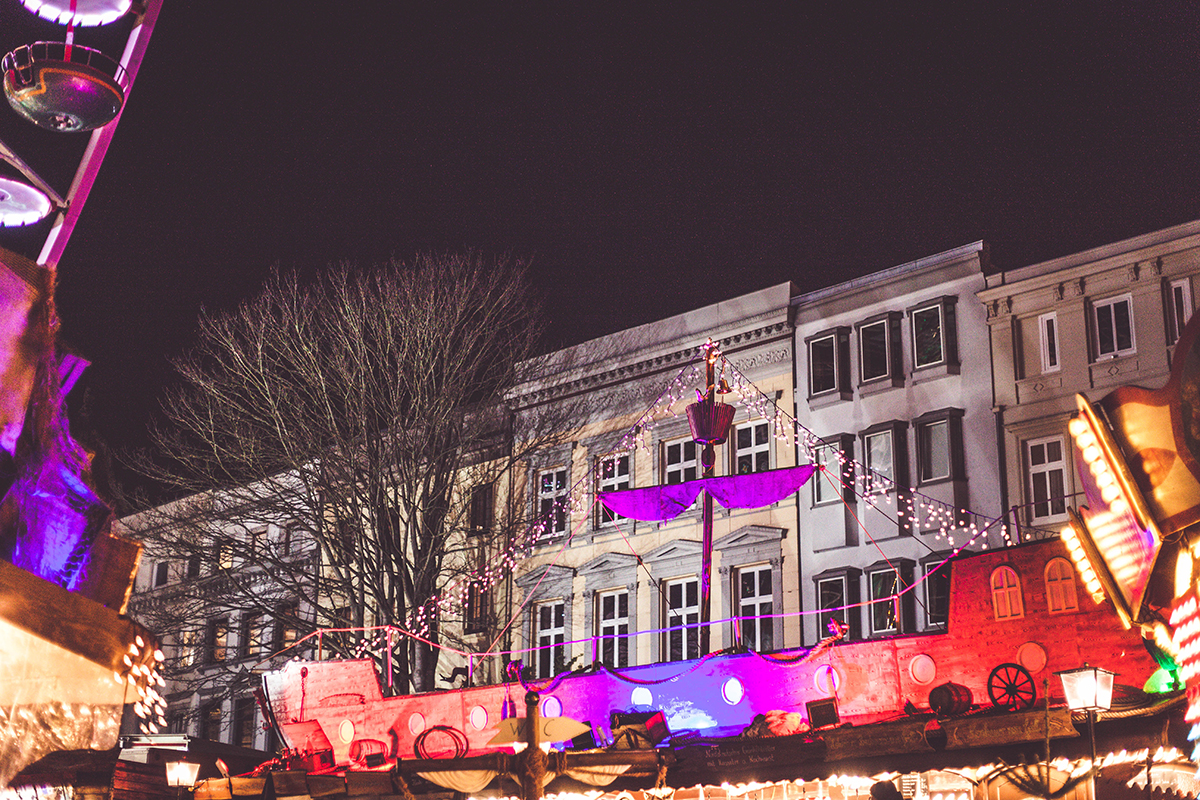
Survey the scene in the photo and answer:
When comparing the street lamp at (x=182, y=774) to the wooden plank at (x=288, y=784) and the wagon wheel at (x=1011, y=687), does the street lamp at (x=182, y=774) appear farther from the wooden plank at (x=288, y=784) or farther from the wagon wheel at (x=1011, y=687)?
the wagon wheel at (x=1011, y=687)

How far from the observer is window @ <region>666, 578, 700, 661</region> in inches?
993

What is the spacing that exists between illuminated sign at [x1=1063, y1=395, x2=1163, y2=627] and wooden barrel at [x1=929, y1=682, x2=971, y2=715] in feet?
6.39

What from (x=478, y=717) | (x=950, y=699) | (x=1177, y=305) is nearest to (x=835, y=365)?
(x=1177, y=305)

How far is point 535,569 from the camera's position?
28375mm

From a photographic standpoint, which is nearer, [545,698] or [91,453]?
[91,453]

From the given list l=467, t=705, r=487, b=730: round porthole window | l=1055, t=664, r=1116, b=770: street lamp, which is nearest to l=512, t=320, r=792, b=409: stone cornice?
l=467, t=705, r=487, b=730: round porthole window

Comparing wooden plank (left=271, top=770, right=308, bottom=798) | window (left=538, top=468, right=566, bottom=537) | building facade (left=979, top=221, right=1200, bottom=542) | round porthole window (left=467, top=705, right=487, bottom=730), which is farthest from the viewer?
window (left=538, top=468, right=566, bottom=537)

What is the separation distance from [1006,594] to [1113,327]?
1165 centimetres

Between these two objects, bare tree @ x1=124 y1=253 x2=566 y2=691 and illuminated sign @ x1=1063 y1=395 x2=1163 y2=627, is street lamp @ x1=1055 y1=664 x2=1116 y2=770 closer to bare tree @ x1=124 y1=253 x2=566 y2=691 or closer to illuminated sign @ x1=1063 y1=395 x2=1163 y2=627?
illuminated sign @ x1=1063 y1=395 x2=1163 y2=627

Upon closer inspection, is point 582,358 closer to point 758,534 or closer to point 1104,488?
point 758,534

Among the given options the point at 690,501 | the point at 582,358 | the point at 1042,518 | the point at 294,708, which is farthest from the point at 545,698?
the point at 582,358

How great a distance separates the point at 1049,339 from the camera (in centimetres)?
2305

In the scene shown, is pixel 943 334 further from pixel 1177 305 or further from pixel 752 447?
pixel 752 447

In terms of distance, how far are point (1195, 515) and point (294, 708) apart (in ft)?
46.6
